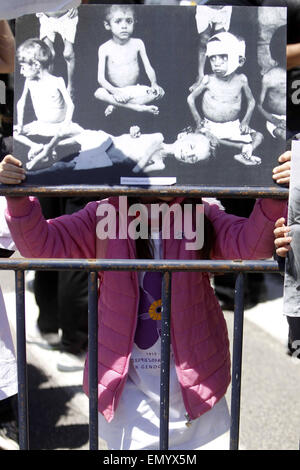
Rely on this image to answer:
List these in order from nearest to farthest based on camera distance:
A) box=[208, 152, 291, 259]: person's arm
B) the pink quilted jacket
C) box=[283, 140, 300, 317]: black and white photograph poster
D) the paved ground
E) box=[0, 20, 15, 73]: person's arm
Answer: box=[283, 140, 300, 317]: black and white photograph poster
box=[208, 152, 291, 259]: person's arm
the pink quilted jacket
box=[0, 20, 15, 73]: person's arm
the paved ground

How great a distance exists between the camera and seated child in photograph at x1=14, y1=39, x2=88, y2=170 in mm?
1566

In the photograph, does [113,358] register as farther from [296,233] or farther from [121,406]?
[296,233]

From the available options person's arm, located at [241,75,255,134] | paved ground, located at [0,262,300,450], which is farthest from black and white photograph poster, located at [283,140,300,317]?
paved ground, located at [0,262,300,450]

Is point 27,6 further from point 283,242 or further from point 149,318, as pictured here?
point 149,318

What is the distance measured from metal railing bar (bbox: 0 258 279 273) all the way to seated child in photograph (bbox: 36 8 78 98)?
398mm

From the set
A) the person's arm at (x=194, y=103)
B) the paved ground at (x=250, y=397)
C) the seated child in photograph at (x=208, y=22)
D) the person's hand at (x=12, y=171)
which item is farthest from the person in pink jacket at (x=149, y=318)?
the paved ground at (x=250, y=397)

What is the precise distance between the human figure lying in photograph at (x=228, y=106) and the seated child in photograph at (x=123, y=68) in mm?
104

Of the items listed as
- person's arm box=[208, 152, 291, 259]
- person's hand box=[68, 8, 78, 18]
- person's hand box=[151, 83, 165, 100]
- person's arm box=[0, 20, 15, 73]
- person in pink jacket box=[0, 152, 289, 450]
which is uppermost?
person's hand box=[68, 8, 78, 18]

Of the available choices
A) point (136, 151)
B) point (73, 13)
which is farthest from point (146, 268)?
point (73, 13)

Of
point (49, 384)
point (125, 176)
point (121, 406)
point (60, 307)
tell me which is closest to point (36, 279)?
point (60, 307)

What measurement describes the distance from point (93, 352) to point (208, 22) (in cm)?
82

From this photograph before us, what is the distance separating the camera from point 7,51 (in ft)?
7.83

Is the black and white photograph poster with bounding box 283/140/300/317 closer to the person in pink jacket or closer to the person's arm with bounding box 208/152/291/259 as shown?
the person's arm with bounding box 208/152/291/259

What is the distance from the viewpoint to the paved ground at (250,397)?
3.12 meters
